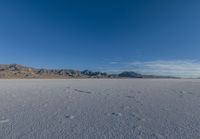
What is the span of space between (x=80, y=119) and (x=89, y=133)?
94 cm

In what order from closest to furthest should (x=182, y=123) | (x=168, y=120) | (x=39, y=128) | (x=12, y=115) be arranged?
(x=39, y=128)
(x=182, y=123)
(x=168, y=120)
(x=12, y=115)

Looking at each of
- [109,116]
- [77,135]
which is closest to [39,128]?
[77,135]

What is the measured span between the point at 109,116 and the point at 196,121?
6.47 feet

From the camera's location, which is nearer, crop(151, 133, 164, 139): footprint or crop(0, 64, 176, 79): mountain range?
crop(151, 133, 164, 139): footprint

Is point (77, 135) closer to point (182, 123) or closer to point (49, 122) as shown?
point (49, 122)

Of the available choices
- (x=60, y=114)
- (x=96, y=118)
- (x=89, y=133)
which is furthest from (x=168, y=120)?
(x=60, y=114)

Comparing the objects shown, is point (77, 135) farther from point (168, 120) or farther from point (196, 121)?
point (196, 121)

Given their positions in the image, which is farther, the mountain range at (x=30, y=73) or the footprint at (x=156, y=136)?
the mountain range at (x=30, y=73)

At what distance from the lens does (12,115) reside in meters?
4.25

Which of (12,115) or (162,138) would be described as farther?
(12,115)

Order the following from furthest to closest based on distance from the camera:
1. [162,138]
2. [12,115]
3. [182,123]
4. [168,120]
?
[12,115] → [168,120] → [182,123] → [162,138]

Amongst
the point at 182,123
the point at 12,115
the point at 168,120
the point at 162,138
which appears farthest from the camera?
the point at 12,115

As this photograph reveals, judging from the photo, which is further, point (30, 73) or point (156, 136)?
point (30, 73)

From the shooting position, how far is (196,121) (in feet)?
12.5
